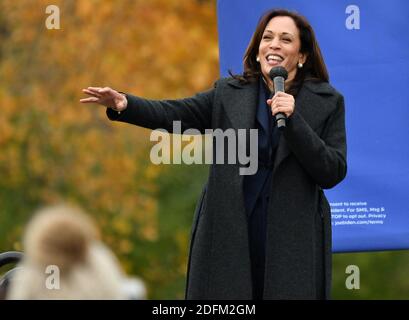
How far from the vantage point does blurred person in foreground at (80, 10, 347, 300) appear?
5.71 metres

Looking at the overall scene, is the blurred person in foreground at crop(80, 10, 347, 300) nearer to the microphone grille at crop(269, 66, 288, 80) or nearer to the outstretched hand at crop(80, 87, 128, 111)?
the outstretched hand at crop(80, 87, 128, 111)

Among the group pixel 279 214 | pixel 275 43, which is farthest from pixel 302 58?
pixel 279 214

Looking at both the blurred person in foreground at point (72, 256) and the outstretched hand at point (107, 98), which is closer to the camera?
the blurred person in foreground at point (72, 256)

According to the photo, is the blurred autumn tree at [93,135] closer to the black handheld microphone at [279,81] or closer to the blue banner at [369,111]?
the blue banner at [369,111]

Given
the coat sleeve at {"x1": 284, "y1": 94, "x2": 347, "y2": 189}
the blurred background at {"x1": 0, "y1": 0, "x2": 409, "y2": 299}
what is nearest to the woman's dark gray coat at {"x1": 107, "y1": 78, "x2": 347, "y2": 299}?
the coat sleeve at {"x1": 284, "y1": 94, "x2": 347, "y2": 189}

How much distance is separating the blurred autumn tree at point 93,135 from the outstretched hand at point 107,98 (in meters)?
6.97

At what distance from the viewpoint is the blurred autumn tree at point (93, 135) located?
13055 millimetres

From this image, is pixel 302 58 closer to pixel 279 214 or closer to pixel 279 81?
pixel 279 81

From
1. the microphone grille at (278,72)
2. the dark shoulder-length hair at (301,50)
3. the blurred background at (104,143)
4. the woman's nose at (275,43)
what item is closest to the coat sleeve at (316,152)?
the microphone grille at (278,72)

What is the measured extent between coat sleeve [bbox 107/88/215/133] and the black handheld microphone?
1.27 ft

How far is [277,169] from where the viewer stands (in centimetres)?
573

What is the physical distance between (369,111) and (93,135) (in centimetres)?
658

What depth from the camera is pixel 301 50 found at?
6016 millimetres

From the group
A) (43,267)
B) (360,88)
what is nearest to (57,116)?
(360,88)
